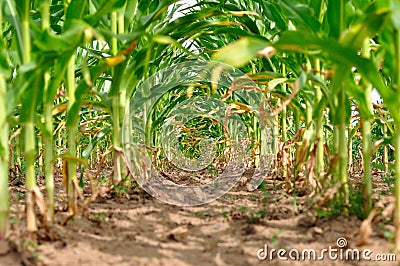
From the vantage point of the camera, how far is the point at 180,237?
1707mm

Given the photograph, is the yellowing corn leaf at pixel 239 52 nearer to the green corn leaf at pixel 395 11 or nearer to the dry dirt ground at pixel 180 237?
the green corn leaf at pixel 395 11

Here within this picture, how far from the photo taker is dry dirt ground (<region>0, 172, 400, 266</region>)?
1373 mm

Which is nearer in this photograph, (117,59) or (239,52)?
(239,52)

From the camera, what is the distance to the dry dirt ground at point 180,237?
137 centimetres

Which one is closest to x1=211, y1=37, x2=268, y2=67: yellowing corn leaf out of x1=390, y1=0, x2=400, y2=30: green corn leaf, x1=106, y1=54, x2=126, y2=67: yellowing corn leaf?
x1=390, y1=0, x2=400, y2=30: green corn leaf

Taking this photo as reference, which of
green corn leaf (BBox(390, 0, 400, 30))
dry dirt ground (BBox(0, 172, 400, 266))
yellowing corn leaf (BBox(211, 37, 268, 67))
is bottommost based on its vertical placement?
dry dirt ground (BBox(0, 172, 400, 266))

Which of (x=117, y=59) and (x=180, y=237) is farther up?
(x=117, y=59)

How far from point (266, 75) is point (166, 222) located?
974 mm

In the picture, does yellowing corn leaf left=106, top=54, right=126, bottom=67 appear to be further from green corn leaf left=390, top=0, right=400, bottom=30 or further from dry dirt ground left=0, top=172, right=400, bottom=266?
green corn leaf left=390, top=0, right=400, bottom=30

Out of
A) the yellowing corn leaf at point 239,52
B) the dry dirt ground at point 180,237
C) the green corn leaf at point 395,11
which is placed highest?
the green corn leaf at point 395,11

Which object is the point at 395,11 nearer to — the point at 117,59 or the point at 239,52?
the point at 239,52

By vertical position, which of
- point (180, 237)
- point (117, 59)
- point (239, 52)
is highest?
point (117, 59)

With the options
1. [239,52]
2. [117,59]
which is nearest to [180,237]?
[117,59]

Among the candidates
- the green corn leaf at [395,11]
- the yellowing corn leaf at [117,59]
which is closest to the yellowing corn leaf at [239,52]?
the green corn leaf at [395,11]
